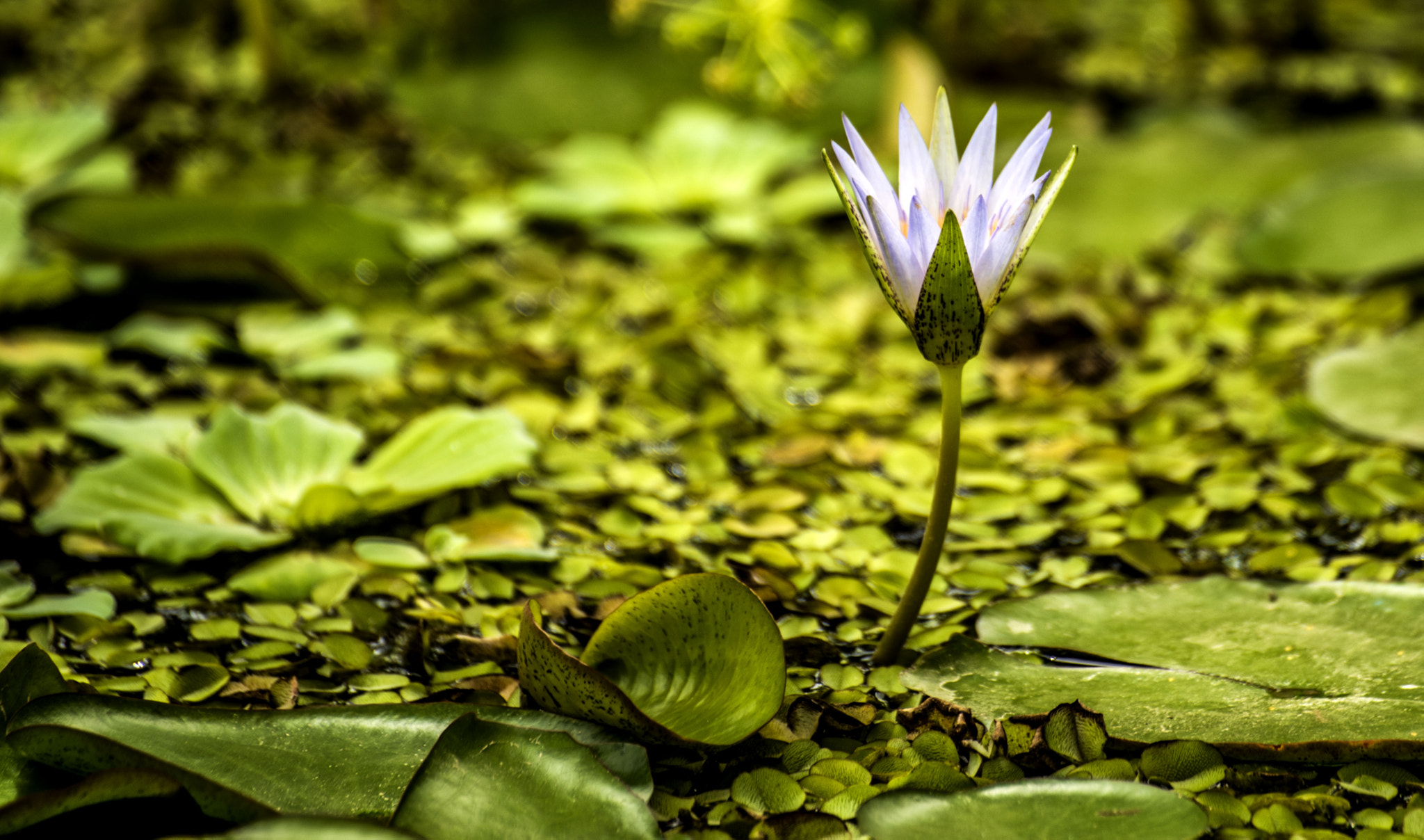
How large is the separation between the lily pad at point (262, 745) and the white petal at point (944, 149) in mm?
470

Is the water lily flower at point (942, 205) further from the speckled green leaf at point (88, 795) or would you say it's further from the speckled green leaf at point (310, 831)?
the speckled green leaf at point (88, 795)

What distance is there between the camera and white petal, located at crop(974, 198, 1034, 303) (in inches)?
26.6

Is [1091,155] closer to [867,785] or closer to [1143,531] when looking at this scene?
[1143,531]

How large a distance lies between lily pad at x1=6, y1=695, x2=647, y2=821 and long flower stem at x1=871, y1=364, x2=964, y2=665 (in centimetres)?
25

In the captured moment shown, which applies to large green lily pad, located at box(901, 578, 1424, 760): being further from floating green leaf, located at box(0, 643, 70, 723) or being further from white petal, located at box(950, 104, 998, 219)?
floating green leaf, located at box(0, 643, 70, 723)

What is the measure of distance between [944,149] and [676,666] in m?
0.43

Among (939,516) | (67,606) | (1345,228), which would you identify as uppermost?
(1345,228)

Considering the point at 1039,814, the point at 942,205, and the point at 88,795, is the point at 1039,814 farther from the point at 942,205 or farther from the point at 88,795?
the point at 88,795

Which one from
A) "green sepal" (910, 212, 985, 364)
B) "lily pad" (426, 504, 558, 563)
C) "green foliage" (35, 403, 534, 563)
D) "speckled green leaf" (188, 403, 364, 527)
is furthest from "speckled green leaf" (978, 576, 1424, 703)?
"speckled green leaf" (188, 403, 364, 527)

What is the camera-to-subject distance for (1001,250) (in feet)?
2.23

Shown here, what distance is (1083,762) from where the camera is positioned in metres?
0.75

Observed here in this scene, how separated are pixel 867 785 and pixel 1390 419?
839mm

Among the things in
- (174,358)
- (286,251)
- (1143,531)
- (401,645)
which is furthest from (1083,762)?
A: (286,251)

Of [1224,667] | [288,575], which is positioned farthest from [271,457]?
[1224,667]
